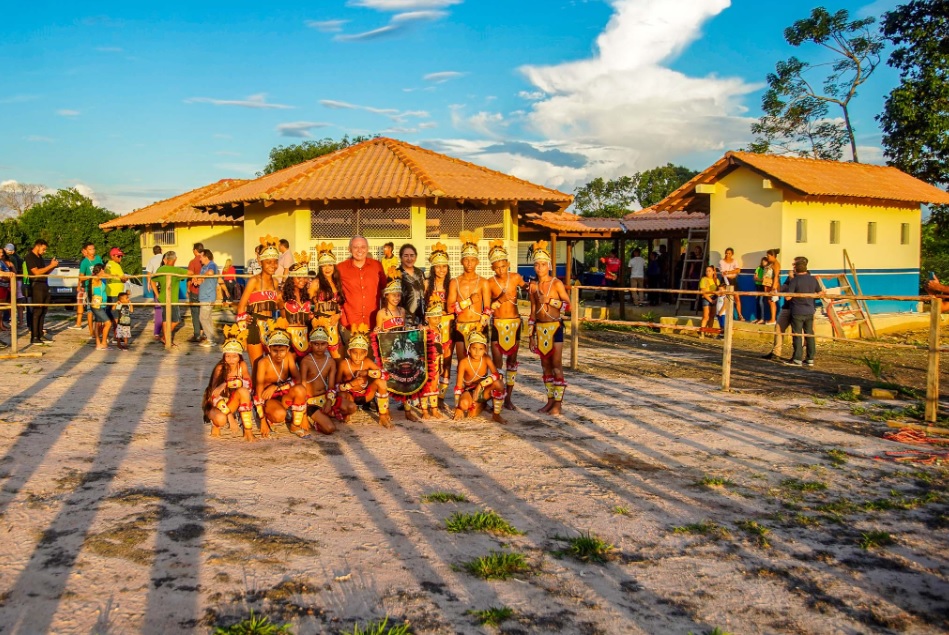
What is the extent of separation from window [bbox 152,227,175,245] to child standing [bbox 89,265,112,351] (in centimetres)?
1517

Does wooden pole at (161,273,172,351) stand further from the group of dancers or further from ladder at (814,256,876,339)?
ladder at (814,256,876,339)

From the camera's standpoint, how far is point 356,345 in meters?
7.57

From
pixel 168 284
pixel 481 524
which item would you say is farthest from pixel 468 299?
pixel 168 284

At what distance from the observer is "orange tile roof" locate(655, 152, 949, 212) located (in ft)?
57.8

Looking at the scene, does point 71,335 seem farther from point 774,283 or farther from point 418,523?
point 774,283

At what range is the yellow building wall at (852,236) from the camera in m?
18.0

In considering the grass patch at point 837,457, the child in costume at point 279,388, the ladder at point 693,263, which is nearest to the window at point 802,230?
the ladder at point 693,263

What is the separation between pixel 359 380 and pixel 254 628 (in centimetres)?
436

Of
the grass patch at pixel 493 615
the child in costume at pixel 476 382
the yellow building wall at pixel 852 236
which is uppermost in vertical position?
the yellow building wall at pixel 852 236

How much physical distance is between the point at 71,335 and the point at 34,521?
11.4 metres

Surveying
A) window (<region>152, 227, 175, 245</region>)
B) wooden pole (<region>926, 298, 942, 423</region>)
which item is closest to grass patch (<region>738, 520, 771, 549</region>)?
wooden pole (<region>926, 298, 942, 423</region>)

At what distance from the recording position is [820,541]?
184 inches

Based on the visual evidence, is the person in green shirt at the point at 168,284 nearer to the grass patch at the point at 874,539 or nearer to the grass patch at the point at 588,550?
the grass patch at the point at 588,550

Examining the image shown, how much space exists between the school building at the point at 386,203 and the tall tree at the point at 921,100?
1092 centimetres
